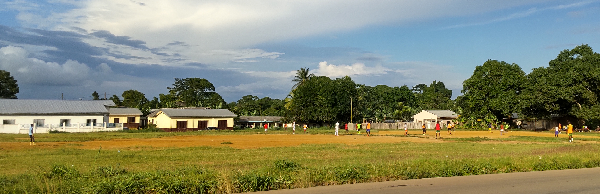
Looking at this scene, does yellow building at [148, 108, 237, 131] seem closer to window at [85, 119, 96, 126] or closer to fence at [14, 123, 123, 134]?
fence at [14, 123, 123, 134]

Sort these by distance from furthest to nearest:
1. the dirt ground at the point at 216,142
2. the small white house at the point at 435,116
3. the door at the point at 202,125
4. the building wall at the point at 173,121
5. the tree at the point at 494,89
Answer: the small white house at the point at 435,116
the door at the point at 202,125
the building wall at the point at 173,121
the tree at the point at 494,89
the dirt ground at the point at 216,142

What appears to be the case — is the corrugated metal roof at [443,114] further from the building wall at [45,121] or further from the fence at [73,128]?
the building wall at [45,121]

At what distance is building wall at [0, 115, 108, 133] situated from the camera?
5275 centimetres

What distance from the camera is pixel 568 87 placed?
56375 mm

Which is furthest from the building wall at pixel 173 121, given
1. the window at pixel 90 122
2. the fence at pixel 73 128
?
the window at pixel 90 122

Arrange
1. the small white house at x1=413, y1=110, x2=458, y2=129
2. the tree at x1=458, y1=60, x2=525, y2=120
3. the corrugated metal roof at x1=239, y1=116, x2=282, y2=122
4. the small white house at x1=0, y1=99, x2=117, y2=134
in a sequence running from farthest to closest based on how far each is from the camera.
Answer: the corrugated metal roof at x1=239, y1=116, x2=282, y2=122 < the small white house at x1=413, y1=110, x2=458, y2=129 < the tree at x1=458, y1=60, x2=525, y2=120 < the small white house at x1=0, y1=99, x2=117, y2=134

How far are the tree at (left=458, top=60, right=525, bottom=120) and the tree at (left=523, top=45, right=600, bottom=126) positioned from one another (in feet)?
11.2

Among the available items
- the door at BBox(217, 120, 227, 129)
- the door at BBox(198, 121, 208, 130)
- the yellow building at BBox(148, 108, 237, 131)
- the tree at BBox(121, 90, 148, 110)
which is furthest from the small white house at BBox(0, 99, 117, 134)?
the tree at BBox(121, 90, 148, 110)

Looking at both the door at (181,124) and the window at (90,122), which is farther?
the door at (181,124)

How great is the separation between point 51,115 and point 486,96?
6094 cm

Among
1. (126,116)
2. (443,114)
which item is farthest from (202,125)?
(443,114)

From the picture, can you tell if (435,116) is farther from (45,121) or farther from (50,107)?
(45,121)

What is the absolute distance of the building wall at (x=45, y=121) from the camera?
5275 centimetres

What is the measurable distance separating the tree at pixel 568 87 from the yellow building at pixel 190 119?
45340 millimetres
